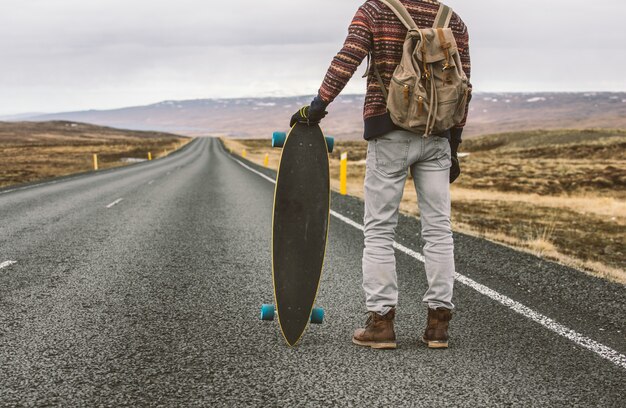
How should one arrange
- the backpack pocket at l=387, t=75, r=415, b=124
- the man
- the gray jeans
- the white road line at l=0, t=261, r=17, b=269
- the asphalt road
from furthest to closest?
1. the white road line at l=0, t=261, r=17, b=269
2. the gray jeans
3. the man
4. the backpack pocket at l=387, t=75, r=415, b=124
5. the asphalt road

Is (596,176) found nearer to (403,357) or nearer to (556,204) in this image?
(556,204)

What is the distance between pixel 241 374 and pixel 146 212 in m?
8.24

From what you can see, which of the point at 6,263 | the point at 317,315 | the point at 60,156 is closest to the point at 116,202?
the point at 6,263

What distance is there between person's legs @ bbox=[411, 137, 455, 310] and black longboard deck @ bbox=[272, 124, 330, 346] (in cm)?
60

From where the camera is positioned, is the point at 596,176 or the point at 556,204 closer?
the point at 556,204

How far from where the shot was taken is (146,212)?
424 inches

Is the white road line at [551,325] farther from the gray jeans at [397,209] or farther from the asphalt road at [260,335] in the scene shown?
the gray jeans at [397,209]

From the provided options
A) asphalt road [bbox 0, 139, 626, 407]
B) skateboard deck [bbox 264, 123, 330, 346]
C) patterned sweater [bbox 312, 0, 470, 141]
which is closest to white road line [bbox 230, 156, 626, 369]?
asphalt road [bbox 0, 139, 626, 407]

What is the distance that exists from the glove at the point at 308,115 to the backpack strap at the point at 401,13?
26.3 inches

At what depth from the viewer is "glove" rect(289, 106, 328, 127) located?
131 inches

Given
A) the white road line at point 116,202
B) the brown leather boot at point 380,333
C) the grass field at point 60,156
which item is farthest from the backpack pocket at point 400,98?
the grass field at point 60,156

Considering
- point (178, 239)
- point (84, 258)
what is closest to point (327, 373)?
point (84, 258)

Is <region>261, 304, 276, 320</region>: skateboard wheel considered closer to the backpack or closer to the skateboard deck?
the skateboard deck

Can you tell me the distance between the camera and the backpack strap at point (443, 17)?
129 inches
